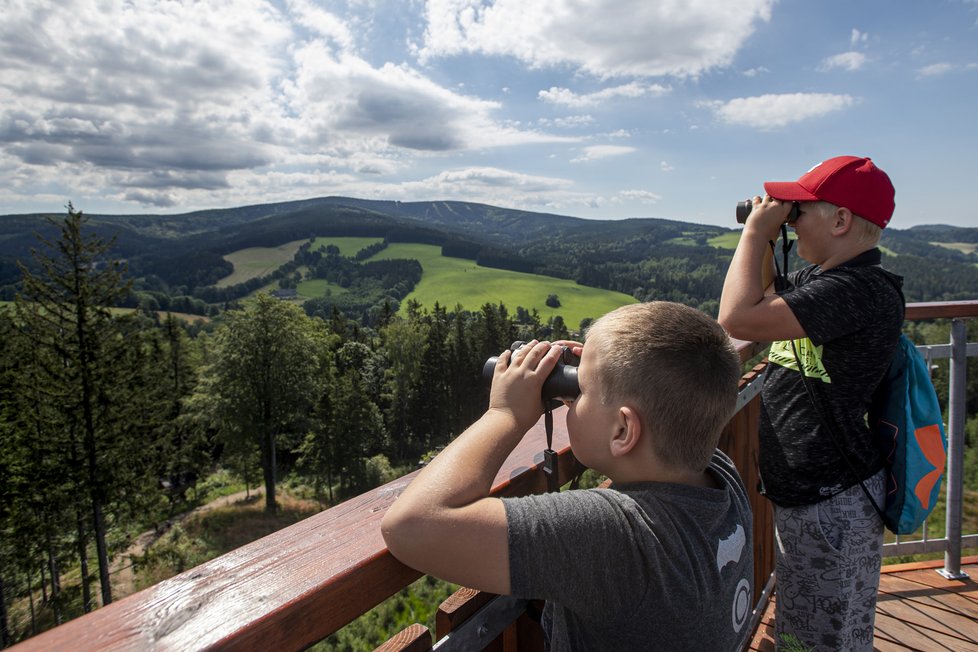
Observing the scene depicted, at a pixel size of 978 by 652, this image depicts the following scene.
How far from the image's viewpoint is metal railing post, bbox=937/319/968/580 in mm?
3477

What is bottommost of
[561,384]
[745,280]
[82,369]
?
[82,369]

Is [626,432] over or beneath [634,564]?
over

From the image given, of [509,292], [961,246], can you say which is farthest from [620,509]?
[961,246]

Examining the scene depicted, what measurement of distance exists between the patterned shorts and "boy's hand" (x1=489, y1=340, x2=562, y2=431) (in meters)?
1.47

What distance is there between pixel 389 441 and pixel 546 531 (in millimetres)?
39422

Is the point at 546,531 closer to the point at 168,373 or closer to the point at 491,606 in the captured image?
the point at 491,606

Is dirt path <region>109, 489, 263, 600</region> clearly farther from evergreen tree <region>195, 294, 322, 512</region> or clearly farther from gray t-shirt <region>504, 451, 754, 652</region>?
gray t-shirt <region>504, 451, 754, 652</region>

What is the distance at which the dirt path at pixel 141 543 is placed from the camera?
2209 cm

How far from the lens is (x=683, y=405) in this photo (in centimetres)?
113

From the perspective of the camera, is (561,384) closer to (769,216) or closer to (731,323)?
(731,323)

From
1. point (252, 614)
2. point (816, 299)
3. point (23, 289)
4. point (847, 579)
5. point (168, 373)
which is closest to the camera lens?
point (252, 614)

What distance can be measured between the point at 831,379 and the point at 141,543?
3202 cm

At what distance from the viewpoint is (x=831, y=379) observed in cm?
199

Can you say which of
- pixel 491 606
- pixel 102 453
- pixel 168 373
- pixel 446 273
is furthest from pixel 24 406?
pixel 446 273
